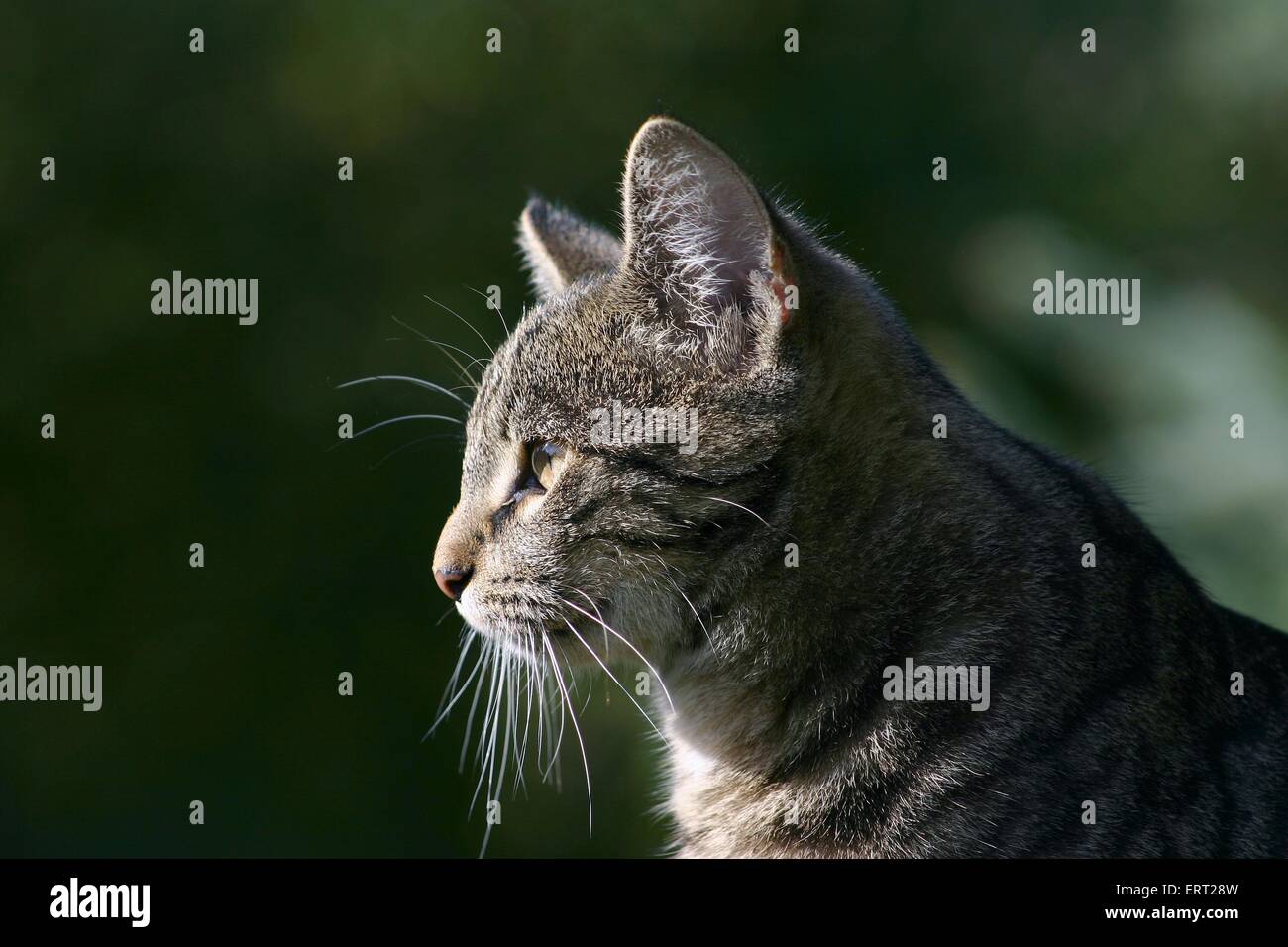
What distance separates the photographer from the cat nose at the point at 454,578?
218 cm

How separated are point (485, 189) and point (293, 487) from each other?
1329mm

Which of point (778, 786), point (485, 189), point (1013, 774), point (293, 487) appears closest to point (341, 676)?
point (293, 487)

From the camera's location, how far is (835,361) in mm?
2043

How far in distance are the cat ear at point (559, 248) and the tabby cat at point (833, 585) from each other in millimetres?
511

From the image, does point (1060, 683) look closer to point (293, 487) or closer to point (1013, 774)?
point (1013, 774)

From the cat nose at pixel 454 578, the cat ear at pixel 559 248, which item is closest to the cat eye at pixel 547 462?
the cat nose at pixel 454 578

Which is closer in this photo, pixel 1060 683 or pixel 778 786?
pixel 1060 683

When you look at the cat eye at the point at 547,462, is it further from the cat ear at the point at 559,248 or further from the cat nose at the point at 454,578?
the cat ear at the point at 559,248

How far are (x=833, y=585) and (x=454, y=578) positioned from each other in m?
0.63

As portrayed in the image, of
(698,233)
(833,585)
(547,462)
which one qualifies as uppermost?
(698,233)

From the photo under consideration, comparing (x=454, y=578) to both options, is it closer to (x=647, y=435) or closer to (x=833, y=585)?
(x=647, y=435)

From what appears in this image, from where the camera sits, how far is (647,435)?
6.65ft

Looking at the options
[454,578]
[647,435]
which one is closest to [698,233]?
[647,435]

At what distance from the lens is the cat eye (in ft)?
6.90
